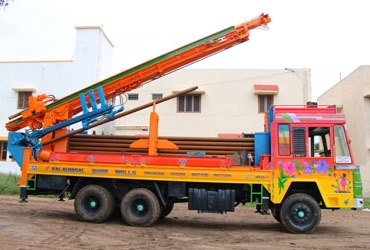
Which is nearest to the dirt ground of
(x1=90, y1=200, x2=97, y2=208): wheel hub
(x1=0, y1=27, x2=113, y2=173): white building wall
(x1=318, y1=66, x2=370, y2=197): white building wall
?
(x1=90, y1=200, x2=97, y2=208): wheel hub

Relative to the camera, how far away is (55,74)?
74.3 feet

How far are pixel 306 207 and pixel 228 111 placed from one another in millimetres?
12435

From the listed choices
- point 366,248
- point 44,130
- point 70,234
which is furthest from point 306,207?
point 44,130

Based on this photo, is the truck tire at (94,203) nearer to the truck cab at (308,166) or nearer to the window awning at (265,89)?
the truck cab at (308,166)

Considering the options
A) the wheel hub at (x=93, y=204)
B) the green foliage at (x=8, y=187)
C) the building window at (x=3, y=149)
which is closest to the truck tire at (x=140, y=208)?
the wheel hub at (x=93, y=204)

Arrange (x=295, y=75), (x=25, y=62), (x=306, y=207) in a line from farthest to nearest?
(x=25, y=62) → (x=295, y=75) → (x=306, y=207)

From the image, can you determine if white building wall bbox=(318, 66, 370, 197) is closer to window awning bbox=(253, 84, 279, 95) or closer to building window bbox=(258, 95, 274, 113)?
window awning bbox=(253, 84, 279, 95)

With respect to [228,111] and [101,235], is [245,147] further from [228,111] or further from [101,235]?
[228,111]

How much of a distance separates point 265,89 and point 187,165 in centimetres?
1223

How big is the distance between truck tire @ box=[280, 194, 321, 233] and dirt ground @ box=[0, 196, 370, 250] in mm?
232

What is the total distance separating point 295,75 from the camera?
21062 mm

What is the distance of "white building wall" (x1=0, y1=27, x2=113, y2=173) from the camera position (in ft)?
73.7

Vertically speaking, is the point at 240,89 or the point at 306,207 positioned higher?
the point at 240,89

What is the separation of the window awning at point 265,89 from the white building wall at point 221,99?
0.39m
